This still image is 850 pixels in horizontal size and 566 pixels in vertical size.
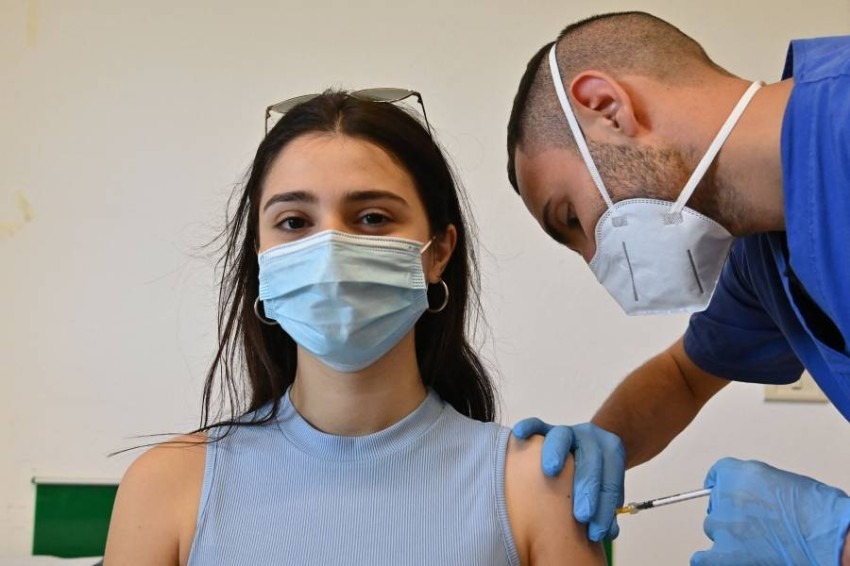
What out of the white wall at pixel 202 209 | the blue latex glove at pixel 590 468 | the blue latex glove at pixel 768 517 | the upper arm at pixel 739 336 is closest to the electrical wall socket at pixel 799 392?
the white wall at pixel 202 209

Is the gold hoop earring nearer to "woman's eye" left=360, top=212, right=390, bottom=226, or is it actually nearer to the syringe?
"woman's eye" left=360, top=212, right=390, bottom=226

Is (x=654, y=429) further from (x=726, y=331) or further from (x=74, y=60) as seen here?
(x=74, y=60)

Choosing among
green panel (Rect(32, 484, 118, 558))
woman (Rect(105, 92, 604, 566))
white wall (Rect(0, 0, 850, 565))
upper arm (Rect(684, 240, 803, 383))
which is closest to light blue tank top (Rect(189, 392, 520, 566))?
woman (Rect(105, 92, 604, 566))

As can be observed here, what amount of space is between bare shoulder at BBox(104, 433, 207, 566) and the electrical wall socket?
1.57 meters

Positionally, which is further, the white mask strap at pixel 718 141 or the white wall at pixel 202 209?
the white wall at pixel 202 209

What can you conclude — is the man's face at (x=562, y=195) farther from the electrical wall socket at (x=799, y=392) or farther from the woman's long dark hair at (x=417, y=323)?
the electrical wall socket at (x=799, y=392)

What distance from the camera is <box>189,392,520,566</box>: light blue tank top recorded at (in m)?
1.00

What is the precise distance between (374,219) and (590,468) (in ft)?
1.50

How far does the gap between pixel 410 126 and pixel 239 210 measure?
1.09ft

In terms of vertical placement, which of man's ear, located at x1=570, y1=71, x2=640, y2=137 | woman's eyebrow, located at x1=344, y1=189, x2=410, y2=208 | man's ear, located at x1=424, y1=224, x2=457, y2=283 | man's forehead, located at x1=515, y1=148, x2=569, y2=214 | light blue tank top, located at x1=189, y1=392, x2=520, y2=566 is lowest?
light blue tank top, located at x1=189, y1=392, x2=520, y2=566

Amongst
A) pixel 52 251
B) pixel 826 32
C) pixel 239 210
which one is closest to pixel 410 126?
pixel 239 210

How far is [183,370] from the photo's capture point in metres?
2.09

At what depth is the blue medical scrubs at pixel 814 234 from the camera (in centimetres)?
95

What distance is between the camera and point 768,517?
1092mm
